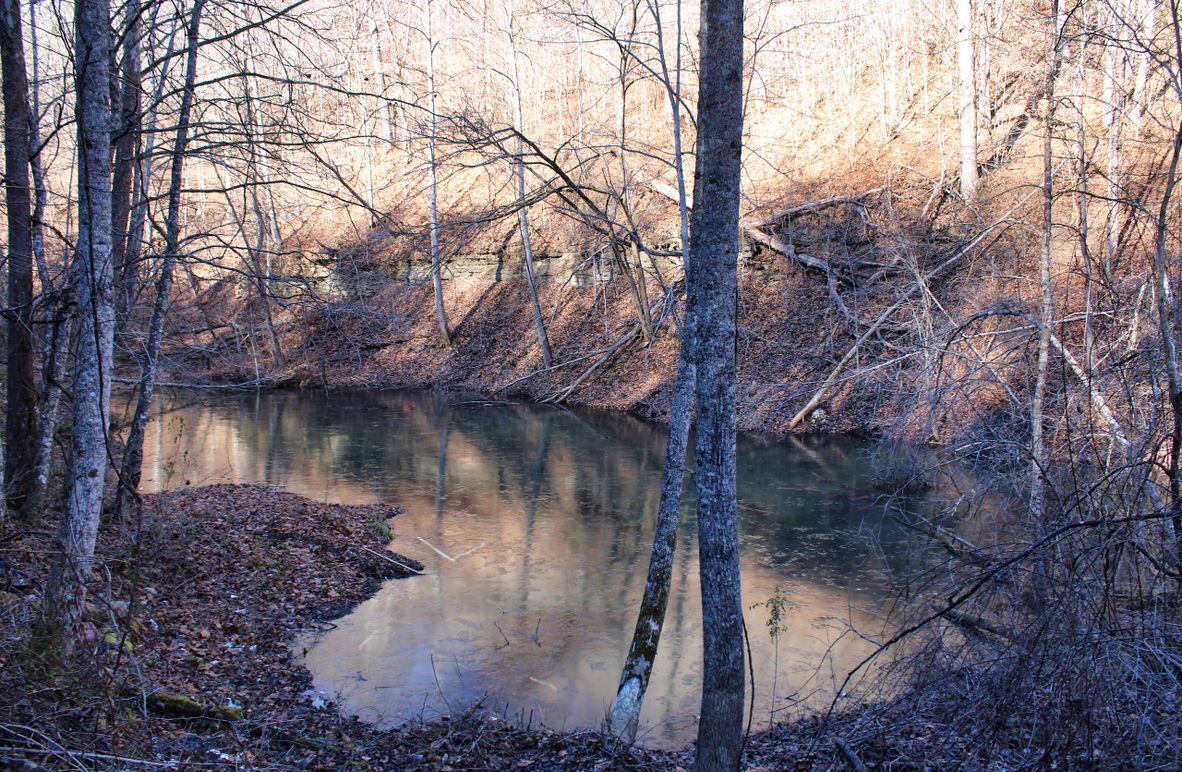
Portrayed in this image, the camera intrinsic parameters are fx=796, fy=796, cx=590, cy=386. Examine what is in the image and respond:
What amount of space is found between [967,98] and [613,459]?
12004 millimetres

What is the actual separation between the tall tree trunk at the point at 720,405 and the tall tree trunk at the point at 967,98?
15892 millimetres

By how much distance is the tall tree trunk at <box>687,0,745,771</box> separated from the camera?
15.1ft

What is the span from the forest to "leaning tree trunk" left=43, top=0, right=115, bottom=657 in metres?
0.02

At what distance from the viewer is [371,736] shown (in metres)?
6.24

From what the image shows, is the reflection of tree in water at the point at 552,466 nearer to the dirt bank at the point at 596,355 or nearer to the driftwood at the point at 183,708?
the dirt bank at the point at 596,355

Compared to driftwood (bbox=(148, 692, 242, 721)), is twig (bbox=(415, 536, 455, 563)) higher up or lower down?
lower down

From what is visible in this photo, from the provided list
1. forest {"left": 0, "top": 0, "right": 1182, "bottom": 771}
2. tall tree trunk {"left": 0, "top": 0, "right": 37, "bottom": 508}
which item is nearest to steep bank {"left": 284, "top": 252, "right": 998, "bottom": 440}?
forest {"left": 0, "top": 0, "right": 1182, "bottom": 771}

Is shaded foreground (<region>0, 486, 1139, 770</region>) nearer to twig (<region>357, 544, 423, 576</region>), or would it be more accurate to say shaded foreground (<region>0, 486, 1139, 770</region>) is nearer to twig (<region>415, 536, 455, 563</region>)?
twig (<region>357, 544, 423, 576</region>)

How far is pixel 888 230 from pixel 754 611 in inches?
532

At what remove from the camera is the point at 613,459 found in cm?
1816

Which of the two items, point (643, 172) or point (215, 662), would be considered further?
point (643, 172)

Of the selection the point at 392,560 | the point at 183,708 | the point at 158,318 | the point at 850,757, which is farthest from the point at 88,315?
the point at 392,560

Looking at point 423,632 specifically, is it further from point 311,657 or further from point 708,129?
point 708,129

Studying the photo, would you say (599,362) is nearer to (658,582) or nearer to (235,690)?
(658,582)
